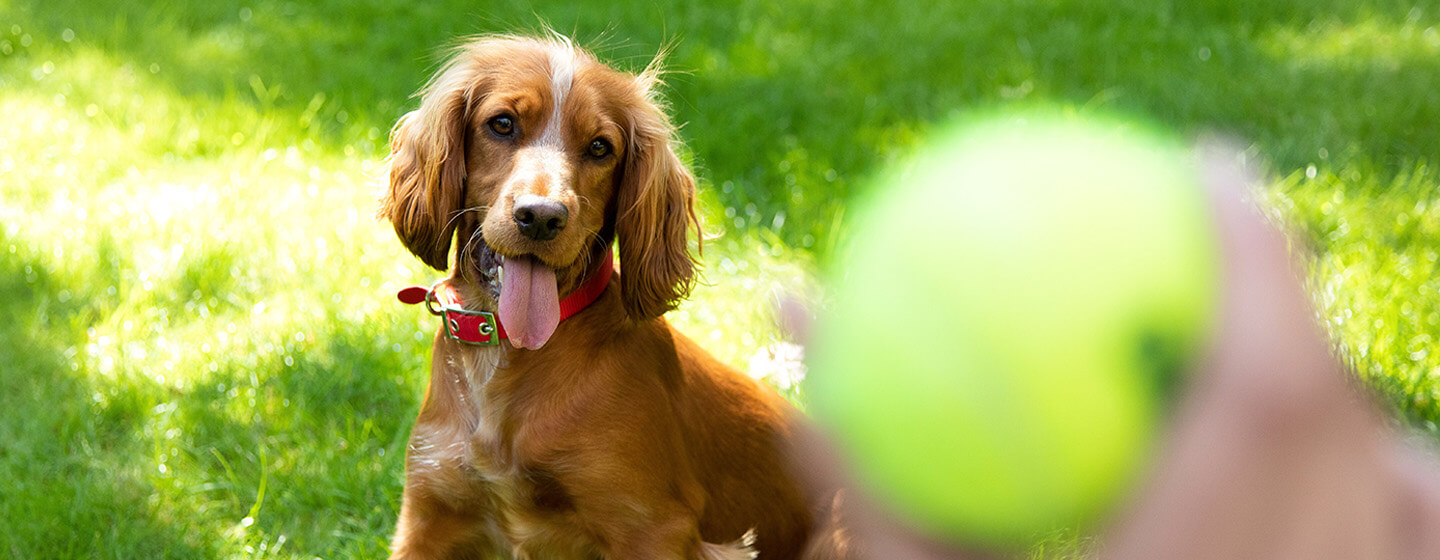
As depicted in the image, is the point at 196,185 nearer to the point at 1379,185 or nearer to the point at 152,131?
the point at 152,131

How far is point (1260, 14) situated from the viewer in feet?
23.3

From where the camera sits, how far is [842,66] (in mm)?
6539

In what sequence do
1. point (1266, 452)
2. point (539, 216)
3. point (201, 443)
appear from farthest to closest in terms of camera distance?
1. point (201, 443)
2. point (539, 216)
3. point (1266, 452)

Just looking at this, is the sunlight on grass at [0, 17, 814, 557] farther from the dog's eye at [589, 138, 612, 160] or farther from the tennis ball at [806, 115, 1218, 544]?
the tennis ball at [806, 115, 1218, 544]

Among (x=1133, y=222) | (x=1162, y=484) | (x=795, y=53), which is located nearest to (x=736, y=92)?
(x=795, y=53)

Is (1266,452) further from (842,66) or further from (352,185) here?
(842,66)

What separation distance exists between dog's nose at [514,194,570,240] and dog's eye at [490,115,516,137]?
9.9 inches

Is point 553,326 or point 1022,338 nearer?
point 1022,338

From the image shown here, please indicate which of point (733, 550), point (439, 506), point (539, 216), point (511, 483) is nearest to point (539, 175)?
point (539, 216)

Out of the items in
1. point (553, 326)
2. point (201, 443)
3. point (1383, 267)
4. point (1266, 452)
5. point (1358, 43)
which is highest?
point (1358, 43)

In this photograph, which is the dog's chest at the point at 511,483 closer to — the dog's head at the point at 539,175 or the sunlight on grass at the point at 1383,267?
the dog's head at the point at 539,175

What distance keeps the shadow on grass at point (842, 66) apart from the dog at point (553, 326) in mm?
1917

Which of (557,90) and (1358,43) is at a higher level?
(1358,43)

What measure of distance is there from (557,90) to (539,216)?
36cm
